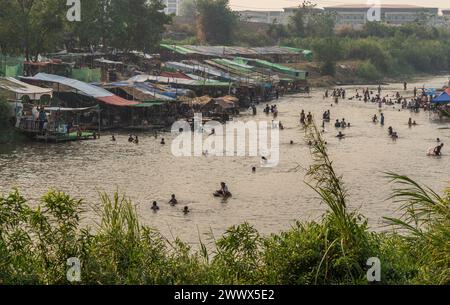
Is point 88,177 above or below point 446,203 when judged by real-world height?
below

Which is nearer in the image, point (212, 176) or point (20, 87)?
point (212, 176)

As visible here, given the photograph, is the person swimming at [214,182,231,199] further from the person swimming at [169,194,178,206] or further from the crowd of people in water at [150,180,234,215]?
the person swimming at [169,194,178,206]

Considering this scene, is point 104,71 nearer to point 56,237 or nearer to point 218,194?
point 218,194

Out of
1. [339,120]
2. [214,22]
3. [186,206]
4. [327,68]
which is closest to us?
[186,206]

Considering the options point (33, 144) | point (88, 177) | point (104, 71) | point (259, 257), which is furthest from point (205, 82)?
point (259, 257)

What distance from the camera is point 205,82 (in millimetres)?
53500

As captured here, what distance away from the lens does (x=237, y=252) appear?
37.8ft

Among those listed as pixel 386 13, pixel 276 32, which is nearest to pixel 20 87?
pixel 276 32

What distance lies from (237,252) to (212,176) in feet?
56.3

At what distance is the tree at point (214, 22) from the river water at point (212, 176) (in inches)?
1901

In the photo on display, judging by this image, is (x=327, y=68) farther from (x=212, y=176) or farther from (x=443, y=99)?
(x=212, y=176)

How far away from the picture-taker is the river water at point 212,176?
22750 millimetres

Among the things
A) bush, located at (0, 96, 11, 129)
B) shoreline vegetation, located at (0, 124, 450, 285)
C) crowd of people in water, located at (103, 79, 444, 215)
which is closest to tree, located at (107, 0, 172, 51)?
crowd of people in water, located at (103, 79, 444, 215)

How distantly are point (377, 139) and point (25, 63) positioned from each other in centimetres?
1870
